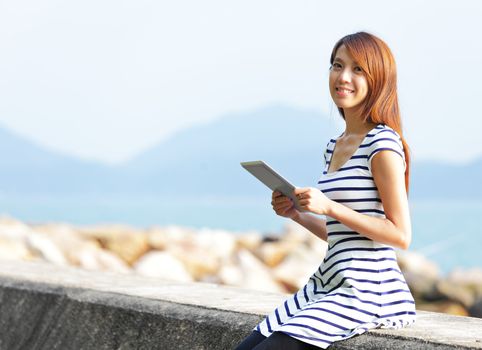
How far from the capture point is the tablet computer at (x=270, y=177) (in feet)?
8.41

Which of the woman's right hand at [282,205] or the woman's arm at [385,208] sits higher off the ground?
the woman's arm at [385,208]

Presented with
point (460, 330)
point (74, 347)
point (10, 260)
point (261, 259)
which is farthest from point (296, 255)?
point (460, 330)

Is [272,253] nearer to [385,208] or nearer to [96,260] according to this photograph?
[96,260]

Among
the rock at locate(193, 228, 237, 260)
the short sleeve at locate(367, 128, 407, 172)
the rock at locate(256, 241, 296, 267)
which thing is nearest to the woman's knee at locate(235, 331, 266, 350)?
the short sleeve at locate(367, 128, 407, 172)

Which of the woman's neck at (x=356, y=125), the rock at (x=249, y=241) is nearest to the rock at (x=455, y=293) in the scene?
the rock at (x=249, y=241)

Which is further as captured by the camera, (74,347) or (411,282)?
(411,282)

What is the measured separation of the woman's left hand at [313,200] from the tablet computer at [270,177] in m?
0.04

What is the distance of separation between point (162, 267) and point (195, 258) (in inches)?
39.1

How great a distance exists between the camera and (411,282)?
33.3 ft

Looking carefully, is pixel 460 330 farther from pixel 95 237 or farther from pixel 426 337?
pixel 95 237

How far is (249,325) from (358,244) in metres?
0.57

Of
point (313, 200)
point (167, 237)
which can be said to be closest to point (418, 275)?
point (167, 237)

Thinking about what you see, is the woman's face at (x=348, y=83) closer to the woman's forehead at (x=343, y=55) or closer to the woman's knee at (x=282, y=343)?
the woman's forehead at (x=343, y=55)

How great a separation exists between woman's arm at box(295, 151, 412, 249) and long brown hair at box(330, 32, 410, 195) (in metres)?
→ 0.12
